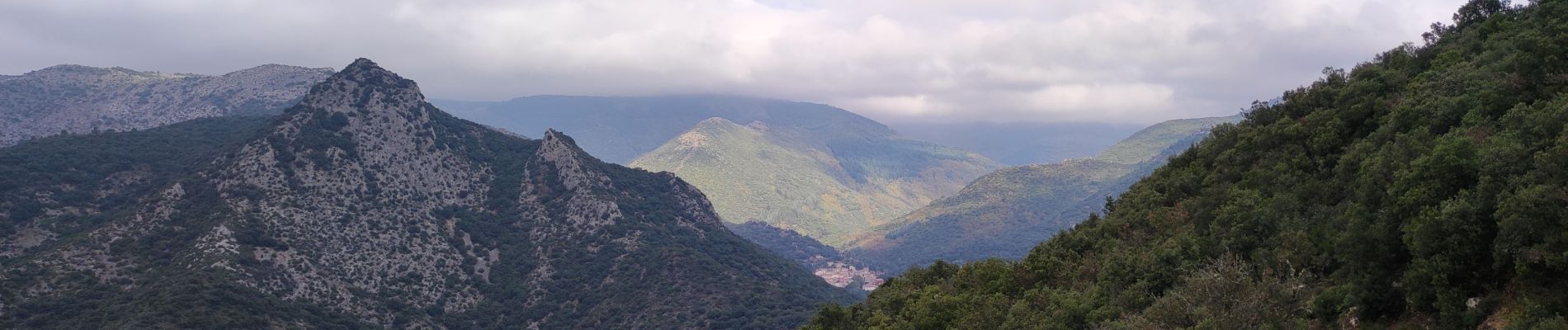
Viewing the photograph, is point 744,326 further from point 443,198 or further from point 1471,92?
point 1471,92

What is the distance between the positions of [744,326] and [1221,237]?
101 m

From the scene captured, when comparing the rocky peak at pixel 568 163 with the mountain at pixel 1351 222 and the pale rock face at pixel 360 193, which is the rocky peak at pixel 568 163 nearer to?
the pale rock face at pixel 360 193

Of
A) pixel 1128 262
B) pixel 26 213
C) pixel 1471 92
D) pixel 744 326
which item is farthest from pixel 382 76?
pixel 1471 92

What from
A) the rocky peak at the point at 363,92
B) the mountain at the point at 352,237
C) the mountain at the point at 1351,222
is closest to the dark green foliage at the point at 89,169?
the mountain at the point at 352,237

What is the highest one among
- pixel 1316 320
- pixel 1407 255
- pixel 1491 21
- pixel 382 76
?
Answer: pixel 382 76

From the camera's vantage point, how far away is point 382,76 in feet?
617

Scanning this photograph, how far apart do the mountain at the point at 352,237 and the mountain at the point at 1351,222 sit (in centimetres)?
8268

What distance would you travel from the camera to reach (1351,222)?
3497 cm

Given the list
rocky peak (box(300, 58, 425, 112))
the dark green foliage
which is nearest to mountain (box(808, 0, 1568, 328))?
the dark green foliage

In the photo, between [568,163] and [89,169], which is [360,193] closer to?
[568,163]

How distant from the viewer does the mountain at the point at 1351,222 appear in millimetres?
28047

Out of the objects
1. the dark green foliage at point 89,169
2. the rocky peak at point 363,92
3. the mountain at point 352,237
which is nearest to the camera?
the mountain at point 352,237

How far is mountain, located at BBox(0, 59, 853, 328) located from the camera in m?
120

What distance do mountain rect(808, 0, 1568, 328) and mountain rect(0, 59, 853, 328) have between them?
82.7 m
